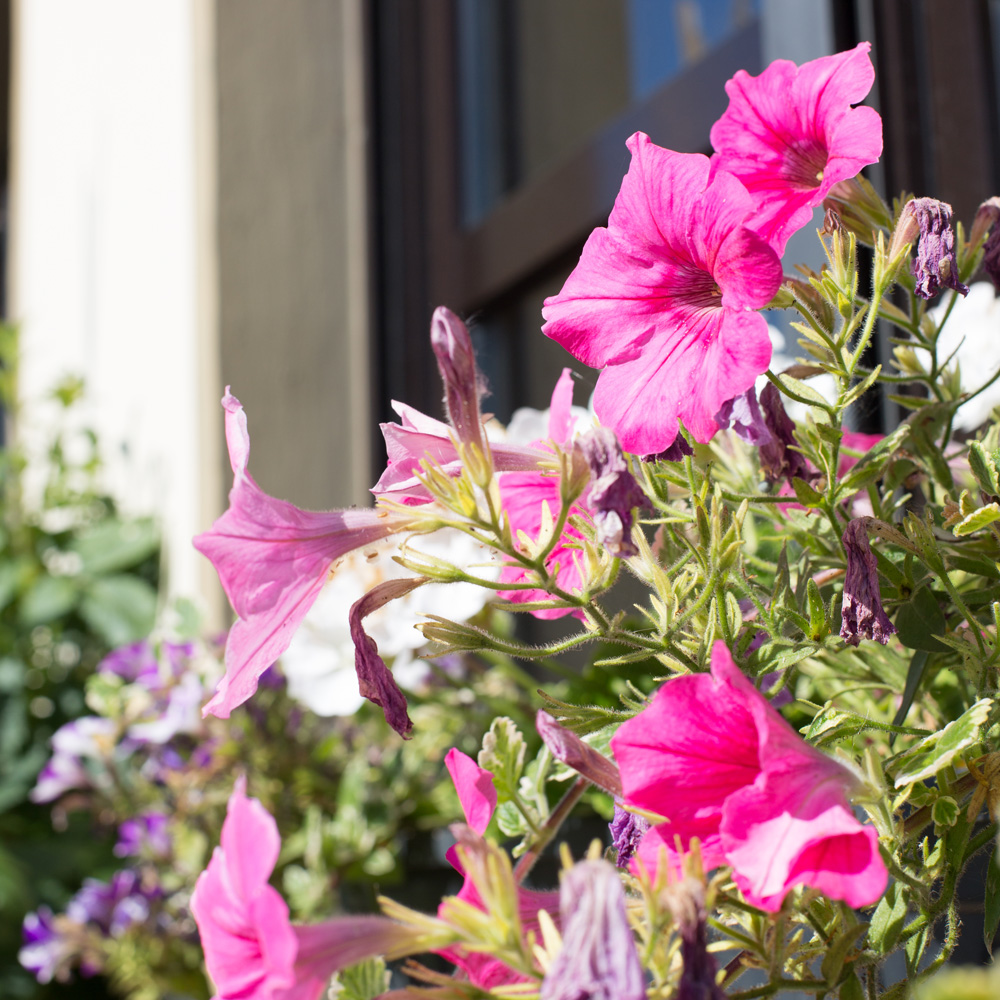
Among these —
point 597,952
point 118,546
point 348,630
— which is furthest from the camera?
point 118,546

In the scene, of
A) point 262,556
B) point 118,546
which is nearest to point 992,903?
point 262,556

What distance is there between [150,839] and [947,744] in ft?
3.55

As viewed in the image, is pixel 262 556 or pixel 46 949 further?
pixel 46 949

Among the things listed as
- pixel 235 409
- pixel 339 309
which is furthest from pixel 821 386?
pixel 339 309

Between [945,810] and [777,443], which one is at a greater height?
[777,443]

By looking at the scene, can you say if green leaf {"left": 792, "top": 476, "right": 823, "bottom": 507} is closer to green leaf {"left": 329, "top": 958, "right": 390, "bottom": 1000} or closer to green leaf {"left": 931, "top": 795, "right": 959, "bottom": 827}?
green leaf {"left": 931, "top": 795, "right": 959, "bottom": 827}

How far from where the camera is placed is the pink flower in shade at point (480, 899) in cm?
32

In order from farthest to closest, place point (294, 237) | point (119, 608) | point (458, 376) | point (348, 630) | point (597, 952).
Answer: point (119, 608) → point (294, 237) → point (348, 630) → point (458, 376) → point (597, 952)

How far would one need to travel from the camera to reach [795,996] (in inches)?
19.8

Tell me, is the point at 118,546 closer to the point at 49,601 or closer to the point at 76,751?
the point at 49,601

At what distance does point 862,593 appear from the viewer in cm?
32

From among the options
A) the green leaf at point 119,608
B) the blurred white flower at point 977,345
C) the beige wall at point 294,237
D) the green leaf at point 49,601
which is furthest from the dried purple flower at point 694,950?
the green leaf at point 49,601

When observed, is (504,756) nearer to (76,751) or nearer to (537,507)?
(537,507)

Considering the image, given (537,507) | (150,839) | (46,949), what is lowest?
(46,949)
